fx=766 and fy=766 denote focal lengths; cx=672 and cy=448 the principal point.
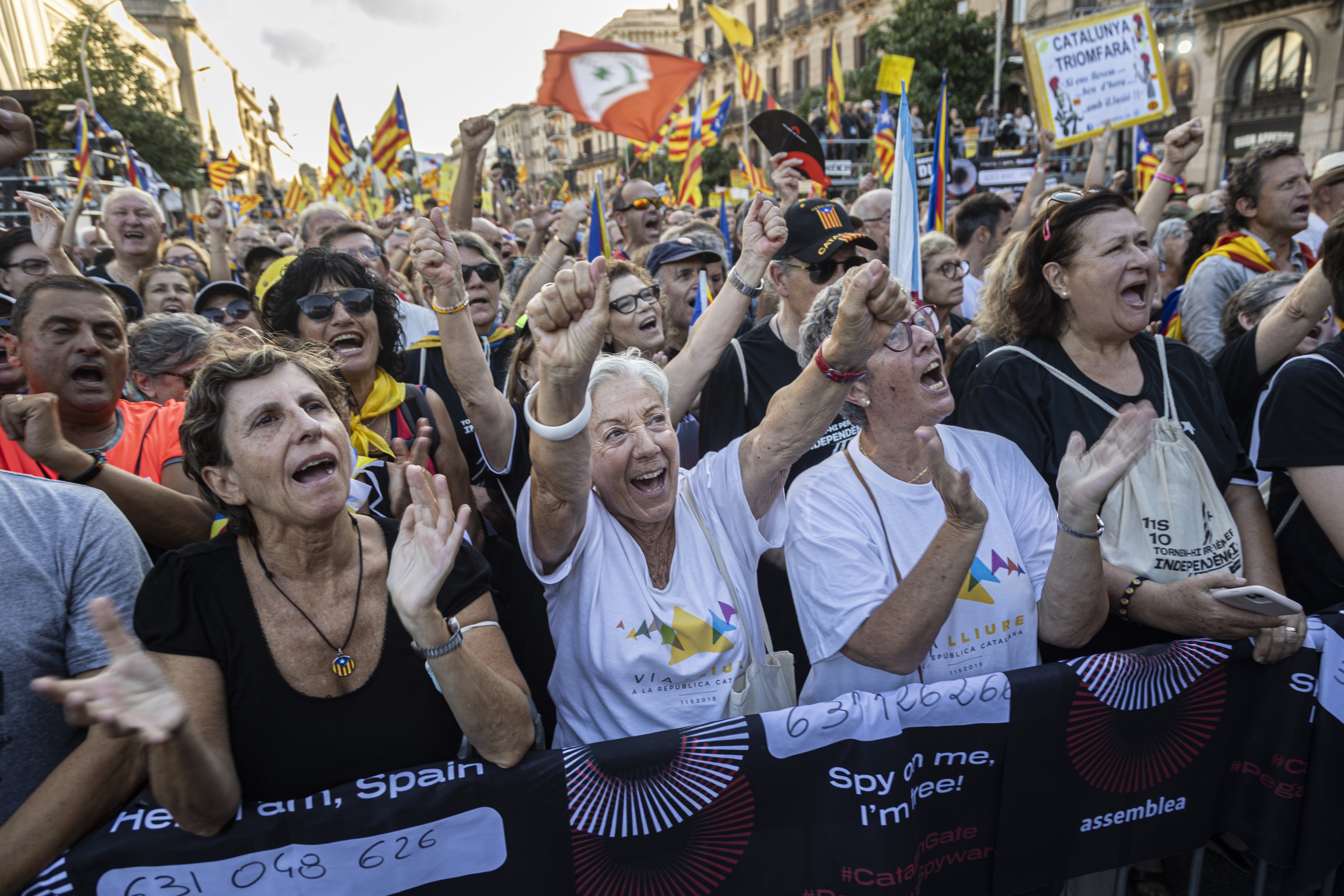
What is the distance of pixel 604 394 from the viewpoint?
88.5 inches

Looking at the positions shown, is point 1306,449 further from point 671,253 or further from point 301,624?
point 671,253

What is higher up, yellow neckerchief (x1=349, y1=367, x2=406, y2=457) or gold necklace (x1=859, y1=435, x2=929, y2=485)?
yellow neckerchief (x1=349, y1=367, x2=406, y2=457)

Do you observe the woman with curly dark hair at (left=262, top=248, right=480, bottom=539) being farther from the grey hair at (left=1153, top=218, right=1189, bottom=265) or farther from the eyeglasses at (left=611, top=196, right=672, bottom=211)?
the grey hair at (left=1153, top=218, right=1189, bottom=265)

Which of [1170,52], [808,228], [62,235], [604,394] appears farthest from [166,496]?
[1170,52]

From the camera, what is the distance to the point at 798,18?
45250mm

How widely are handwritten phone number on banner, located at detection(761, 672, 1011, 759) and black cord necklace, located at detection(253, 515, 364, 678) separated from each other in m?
1.00

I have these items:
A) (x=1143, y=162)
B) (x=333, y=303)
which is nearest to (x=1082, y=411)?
(x=333, y=303)

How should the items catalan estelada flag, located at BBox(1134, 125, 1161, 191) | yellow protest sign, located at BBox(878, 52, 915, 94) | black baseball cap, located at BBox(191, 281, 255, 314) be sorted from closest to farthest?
black baseball cap, located at BBox(191, 281, 255, 314) → catalan estelada flag, located at BBox(1134, 125, 1161, 191) → yellow protest sign, located at BBox(878, 52, 915, 94)

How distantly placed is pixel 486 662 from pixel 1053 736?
1.46m

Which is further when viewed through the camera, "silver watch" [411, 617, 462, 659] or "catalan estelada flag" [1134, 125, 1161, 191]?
"catalan estelada flag" [1134, 125, 1161, 191]

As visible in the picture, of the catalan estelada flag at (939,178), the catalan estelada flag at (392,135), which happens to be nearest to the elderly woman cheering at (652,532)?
the catalan estelada flag at (939,178)

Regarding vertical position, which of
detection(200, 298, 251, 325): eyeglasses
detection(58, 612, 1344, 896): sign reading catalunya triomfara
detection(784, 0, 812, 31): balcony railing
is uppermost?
detection(784, 0, 812, 31): balcony railing

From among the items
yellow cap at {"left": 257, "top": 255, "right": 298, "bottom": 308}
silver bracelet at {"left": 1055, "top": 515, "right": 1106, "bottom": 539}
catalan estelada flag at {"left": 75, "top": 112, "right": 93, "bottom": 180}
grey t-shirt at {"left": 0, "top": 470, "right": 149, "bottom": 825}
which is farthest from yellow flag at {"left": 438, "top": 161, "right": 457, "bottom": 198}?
silver bracelet at {"left": 1055, "top": 515, "right": 1106, "bottom": 539}

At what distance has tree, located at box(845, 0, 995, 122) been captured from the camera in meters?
24.8
